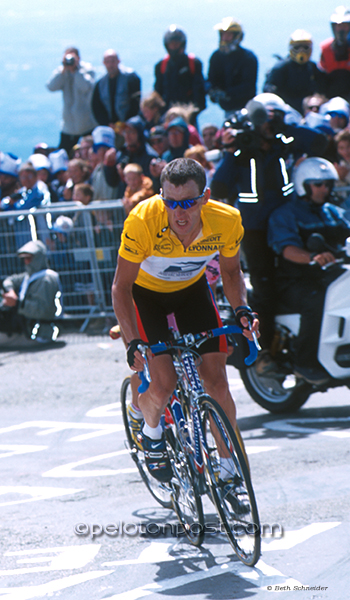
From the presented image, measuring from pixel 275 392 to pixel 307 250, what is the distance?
127 centimetres

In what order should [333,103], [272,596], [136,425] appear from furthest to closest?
[333,103] → [136,425] → [272,596]

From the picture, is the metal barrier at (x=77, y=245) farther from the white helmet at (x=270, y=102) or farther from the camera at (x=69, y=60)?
the white helmet at (x=270, y=102)

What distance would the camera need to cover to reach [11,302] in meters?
10.6

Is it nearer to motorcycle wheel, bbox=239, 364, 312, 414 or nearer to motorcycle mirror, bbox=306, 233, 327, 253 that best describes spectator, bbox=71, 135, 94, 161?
motorcycle wheel, bbox=239, 364, 312, 414

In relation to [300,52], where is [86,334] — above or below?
below

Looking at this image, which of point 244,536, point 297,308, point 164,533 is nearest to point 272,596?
point 244,536

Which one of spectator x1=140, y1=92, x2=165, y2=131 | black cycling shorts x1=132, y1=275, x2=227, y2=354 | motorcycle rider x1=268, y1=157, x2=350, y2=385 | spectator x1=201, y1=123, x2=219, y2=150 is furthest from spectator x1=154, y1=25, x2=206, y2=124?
black cycling shorts x1=132, y1=275, x2=227, y2=354

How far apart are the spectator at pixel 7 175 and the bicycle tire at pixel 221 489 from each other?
821 centimetres

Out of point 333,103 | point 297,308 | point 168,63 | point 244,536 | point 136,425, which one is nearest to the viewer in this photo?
point 244,536

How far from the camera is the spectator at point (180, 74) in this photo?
1190 cm

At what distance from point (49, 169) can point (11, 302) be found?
2862 millimetres

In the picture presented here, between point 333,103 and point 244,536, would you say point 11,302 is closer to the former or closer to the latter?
point 333,103

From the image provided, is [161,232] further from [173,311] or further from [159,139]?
[159,139]
